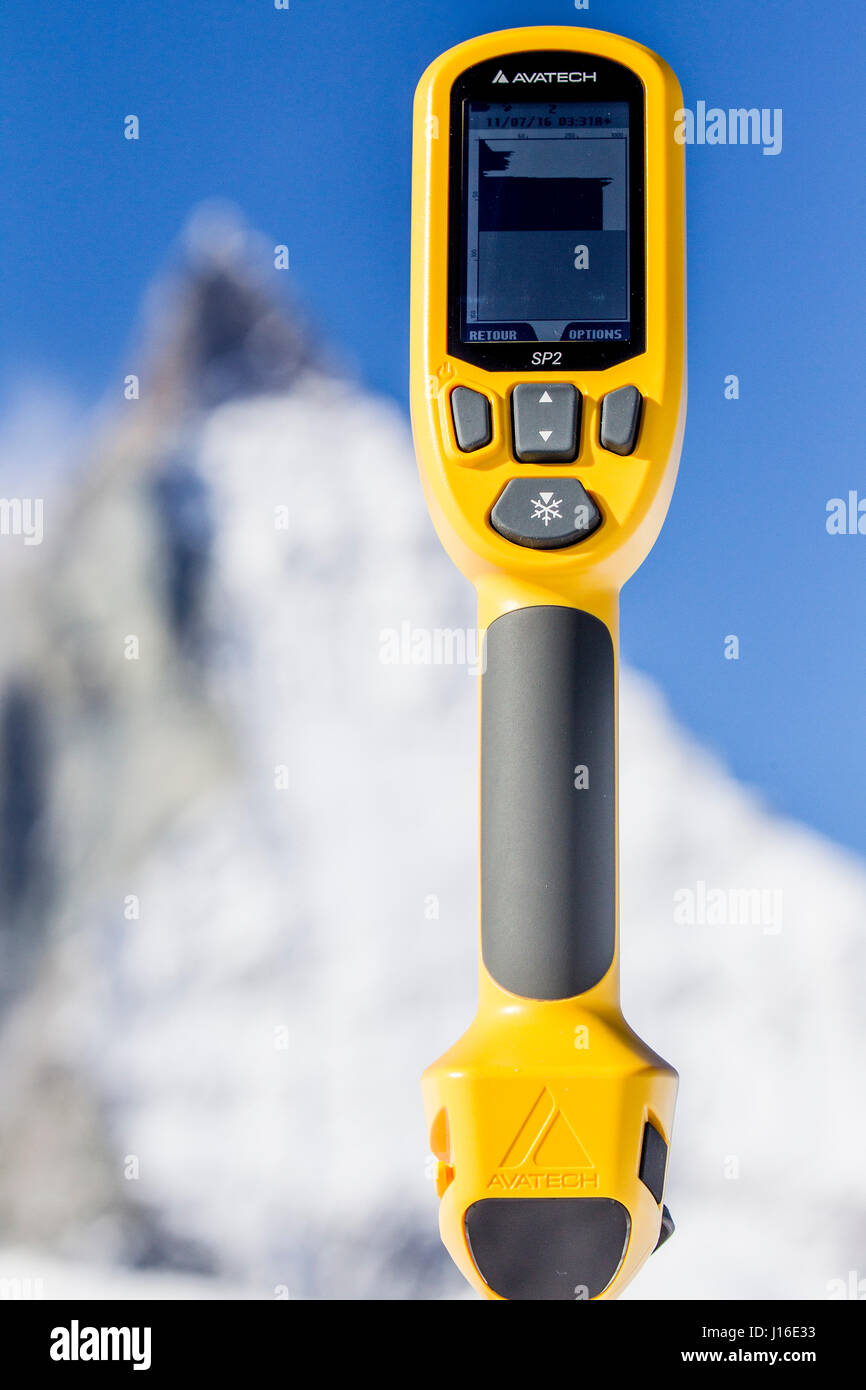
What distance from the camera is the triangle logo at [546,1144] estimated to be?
688mm

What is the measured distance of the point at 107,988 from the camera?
89cm

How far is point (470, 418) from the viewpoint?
726 mm

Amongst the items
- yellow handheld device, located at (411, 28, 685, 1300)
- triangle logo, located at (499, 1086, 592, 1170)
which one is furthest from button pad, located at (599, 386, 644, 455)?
triangle logo, located at (499, 1086, 592, 1170)

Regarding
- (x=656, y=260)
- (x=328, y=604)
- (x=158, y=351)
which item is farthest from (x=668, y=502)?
(x=158, y=351)

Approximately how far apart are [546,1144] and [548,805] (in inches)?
6.9

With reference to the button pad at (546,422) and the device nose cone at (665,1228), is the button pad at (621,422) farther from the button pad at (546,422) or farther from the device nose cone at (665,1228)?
the device nose cone at (665,1228)

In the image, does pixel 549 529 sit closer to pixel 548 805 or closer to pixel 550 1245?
pixel 548 805

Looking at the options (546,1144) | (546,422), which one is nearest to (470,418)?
(546,422)

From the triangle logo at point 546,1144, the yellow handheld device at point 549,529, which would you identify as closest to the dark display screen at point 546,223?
the yellow handheld device at point 549,529

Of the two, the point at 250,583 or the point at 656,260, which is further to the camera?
the point at 250,583

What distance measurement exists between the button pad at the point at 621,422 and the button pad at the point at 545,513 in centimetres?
3
